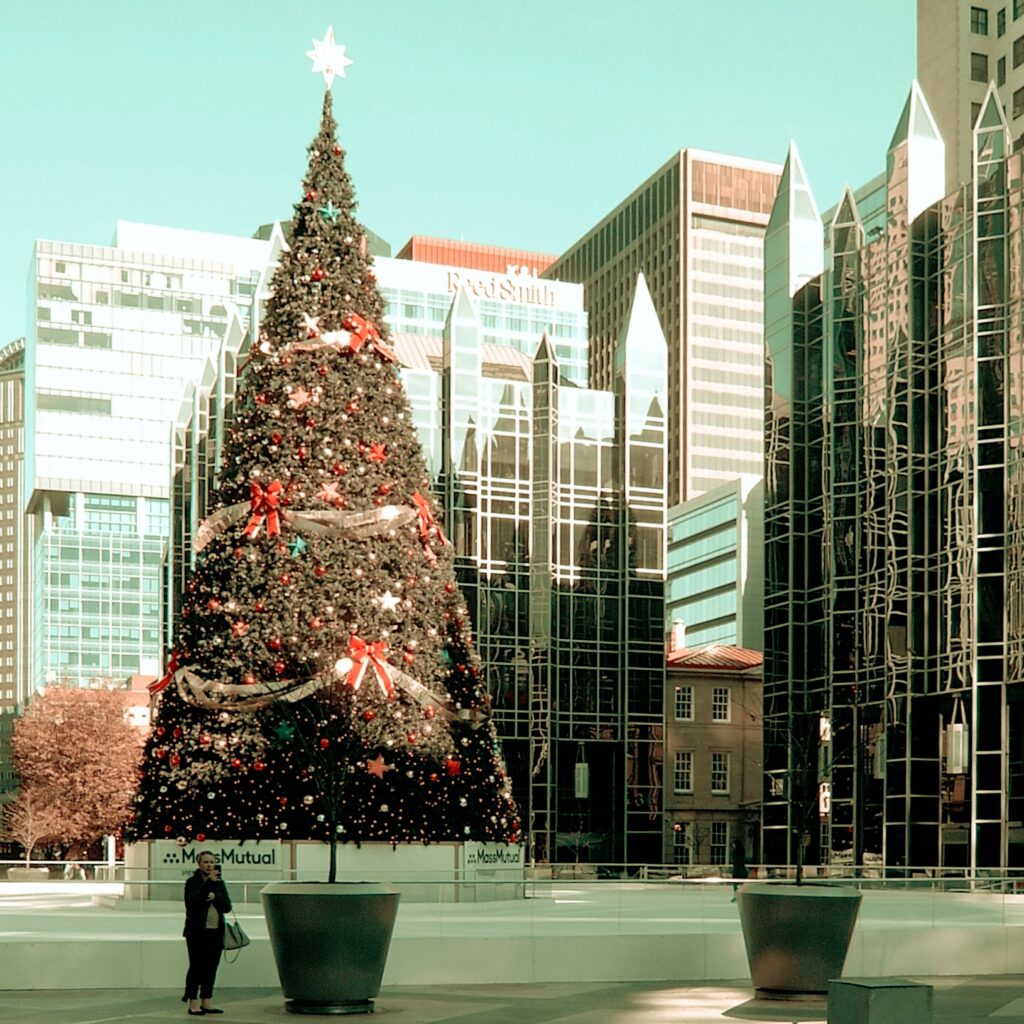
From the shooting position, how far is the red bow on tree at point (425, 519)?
3052cm

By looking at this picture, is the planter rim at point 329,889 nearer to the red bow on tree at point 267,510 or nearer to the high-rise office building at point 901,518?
the red bow on tree at point 267,510

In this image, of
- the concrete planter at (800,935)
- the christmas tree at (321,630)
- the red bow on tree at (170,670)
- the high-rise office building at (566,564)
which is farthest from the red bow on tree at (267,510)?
the high-rise office building at (566,564)

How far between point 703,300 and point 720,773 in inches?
3708

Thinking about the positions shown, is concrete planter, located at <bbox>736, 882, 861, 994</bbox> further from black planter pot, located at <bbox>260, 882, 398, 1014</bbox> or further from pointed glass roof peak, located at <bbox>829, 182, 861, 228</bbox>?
pointed glass roof peak, located at <bbox>829, 182, 861, 228</bbox>

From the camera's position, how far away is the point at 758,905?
18359mm

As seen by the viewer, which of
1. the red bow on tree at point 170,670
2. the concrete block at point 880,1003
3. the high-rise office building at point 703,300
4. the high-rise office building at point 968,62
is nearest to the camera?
the concrete block at point 880,1003

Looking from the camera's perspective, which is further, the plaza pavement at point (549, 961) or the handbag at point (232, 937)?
the plaza pavement at point (549, 961)

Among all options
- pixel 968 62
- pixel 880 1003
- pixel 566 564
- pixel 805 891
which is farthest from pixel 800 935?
pixel 968 62

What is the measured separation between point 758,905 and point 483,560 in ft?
161

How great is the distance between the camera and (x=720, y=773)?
79.4 m

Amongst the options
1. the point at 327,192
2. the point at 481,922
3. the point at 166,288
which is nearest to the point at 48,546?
the point at 166,288

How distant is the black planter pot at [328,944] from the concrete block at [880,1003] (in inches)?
236

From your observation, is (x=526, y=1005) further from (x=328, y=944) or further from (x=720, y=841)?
(x=720, y=841)

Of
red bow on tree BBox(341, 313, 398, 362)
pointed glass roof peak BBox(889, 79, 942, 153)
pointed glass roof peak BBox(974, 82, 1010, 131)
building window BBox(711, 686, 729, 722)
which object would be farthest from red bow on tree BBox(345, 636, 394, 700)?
building window BBox(711, 686, 729, 722)
